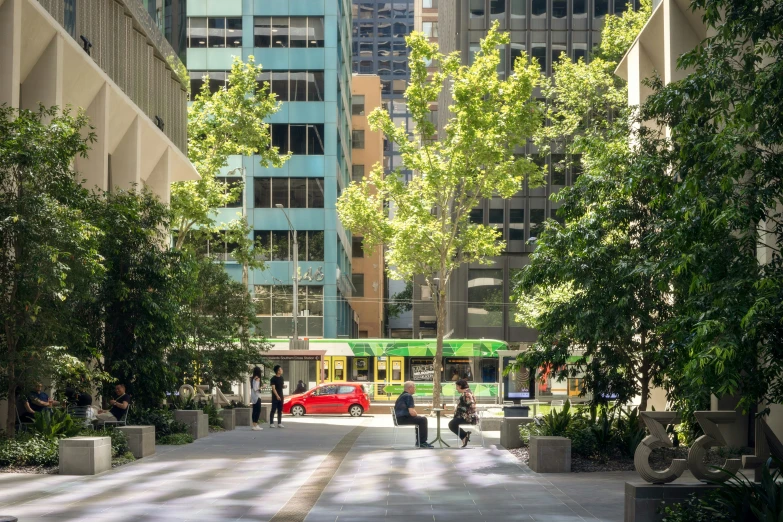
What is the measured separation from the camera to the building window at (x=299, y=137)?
66312 mm

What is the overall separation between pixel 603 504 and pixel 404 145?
29.3 metres

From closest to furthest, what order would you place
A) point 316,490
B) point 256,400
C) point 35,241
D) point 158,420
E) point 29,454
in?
point 316,490 → point 29,454 → point 35,241 → point 158,420 → point 256,400

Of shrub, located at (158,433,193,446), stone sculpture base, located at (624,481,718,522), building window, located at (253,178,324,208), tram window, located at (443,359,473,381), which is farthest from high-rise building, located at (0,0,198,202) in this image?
building window, located at (253,178,324,208)

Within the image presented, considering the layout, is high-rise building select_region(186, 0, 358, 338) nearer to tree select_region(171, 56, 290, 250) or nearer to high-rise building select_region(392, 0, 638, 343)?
high-rise building select_region(392, 0, 638, 343)

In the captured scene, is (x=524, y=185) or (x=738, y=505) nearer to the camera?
(x=738, y=505)

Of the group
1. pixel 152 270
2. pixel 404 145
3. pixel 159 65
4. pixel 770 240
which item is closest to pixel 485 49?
pixel 404 145

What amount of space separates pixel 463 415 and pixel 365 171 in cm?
7981

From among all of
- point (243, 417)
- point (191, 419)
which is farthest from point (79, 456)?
point (243, 417)

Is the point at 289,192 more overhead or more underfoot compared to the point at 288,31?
more underfoot

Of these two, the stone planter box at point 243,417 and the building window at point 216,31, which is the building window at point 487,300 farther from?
the stone planter box at point 243,417

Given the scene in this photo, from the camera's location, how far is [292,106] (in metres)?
66.4

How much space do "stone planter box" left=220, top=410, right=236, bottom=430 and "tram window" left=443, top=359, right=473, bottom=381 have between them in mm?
22939

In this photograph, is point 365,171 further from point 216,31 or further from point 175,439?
point 175,439

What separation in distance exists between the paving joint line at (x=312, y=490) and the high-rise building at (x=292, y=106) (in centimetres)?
4150
